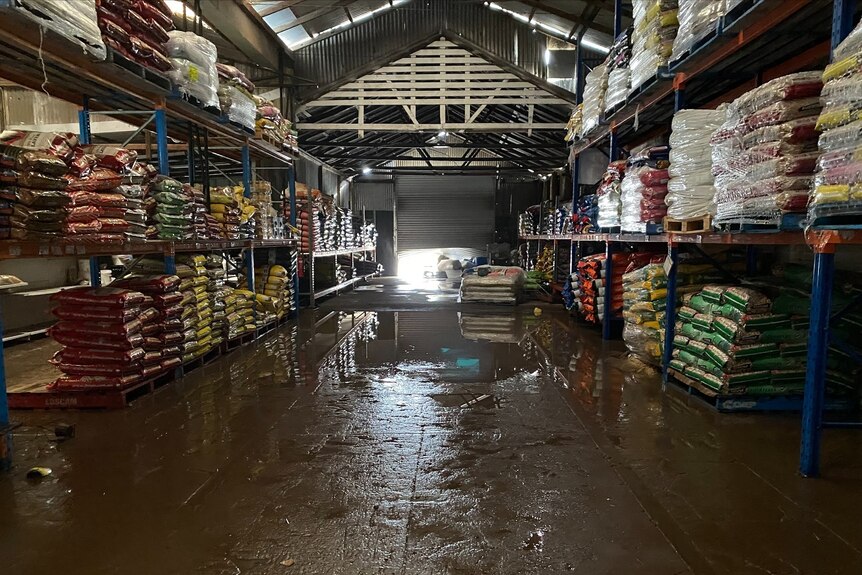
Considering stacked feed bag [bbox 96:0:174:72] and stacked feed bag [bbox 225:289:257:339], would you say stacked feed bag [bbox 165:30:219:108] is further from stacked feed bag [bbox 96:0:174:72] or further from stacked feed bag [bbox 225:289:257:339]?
stacked feed bag [bbox 225:289:257:339]

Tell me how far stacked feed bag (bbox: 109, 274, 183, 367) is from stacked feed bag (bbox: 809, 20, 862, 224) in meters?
6.02

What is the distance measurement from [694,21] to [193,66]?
5.52 m

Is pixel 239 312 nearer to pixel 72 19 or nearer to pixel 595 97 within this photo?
pixel 72 19

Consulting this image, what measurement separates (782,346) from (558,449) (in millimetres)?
2402

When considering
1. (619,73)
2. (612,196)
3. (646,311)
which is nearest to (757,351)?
(646,311)

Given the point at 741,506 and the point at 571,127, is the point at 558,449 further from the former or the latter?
the point at 571,127

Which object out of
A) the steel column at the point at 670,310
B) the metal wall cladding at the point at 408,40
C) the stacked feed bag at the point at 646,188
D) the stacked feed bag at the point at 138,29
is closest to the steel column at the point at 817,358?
the steel column at the point at 670,310

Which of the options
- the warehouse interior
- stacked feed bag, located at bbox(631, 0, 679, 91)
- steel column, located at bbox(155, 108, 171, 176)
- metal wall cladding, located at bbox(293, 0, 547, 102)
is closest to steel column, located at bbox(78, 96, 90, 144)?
the warehouse interior

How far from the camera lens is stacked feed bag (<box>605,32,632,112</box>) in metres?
7.02

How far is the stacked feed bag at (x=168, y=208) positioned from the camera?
5785mm

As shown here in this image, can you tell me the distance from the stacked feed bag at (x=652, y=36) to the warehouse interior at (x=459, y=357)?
4 centimetres

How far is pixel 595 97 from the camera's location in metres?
8.44

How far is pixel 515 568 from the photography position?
2.52 m

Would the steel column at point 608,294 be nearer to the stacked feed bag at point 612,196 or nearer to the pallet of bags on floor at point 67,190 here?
the stacked feed bag at point 612,196
